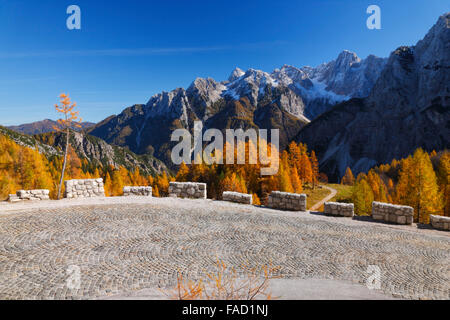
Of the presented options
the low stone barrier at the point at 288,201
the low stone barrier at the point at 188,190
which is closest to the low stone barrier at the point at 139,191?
the low stone barrier at the point at 188,190

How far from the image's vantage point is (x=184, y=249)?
8.74 meters

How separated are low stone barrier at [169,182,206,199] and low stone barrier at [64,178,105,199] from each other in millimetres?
5743

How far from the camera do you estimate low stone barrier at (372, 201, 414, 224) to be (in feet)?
45.8

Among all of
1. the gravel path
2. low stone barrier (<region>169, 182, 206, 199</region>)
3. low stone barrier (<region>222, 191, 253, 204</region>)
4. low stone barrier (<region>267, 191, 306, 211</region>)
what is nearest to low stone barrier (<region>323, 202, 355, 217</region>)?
low stone barrier (<region>267, 191, 306, 211</region>)

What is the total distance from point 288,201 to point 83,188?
16537mm

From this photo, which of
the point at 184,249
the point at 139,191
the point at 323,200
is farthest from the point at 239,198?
the point at 323,200

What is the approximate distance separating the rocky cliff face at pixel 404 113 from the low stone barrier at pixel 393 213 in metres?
112

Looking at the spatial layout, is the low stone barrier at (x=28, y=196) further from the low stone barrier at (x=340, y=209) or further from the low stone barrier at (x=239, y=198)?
the low stone barrier at (x=340, y=209)

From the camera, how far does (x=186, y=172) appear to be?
2290 inches

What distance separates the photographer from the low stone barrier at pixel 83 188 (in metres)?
16.8

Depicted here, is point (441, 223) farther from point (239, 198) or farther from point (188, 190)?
point (188, 190)

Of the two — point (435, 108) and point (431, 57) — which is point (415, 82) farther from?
point (435, 108)

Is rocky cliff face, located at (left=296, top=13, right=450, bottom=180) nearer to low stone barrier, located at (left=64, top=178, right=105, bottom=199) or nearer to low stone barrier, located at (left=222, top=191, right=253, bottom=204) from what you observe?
low stone barrier, located at (left=222, top=191, right=253, bottom=204)
